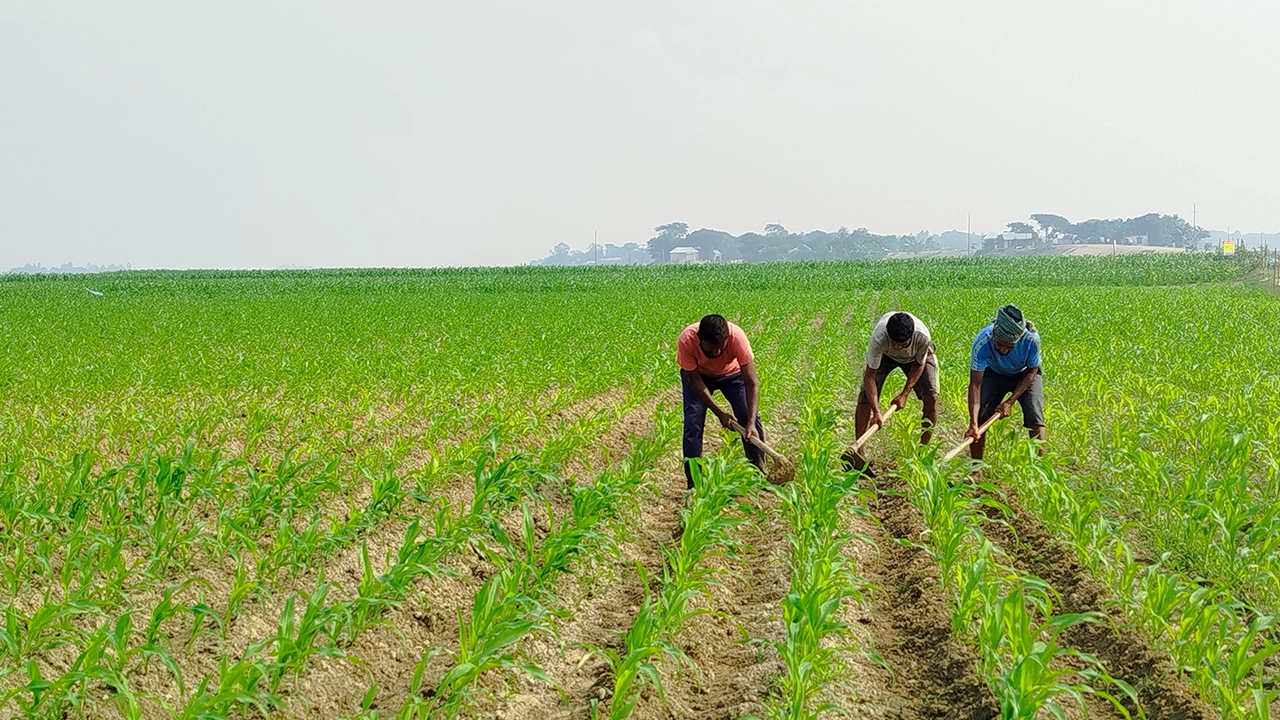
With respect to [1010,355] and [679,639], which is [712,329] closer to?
[679,639]

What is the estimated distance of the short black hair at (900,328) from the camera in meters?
7.00

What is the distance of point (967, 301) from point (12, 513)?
78.4 ft

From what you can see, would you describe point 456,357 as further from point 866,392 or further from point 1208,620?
point 1208,620

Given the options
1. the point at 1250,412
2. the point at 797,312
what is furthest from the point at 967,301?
the point at 1250,412

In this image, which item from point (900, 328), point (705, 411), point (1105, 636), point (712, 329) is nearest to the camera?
point (1105, 636)

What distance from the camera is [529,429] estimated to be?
8.88 metres

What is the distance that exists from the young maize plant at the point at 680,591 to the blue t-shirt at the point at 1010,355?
2.03 metres

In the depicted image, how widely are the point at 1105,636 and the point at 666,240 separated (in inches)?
5632

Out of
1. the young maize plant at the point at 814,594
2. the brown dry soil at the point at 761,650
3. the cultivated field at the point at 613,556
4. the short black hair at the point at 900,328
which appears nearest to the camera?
the young maize plant at the point at 814,594

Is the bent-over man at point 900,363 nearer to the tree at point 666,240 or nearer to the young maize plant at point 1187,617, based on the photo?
the young maize plant at point 1187,617

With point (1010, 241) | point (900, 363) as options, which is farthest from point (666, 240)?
point (900, 363)

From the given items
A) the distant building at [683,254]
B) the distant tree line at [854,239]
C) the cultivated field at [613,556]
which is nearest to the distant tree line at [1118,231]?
the distant tree line at [854,239]

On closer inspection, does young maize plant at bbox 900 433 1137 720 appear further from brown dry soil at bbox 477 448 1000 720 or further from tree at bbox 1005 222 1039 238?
tree at bbox 1005 222 1039 238

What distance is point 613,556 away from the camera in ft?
19.8
